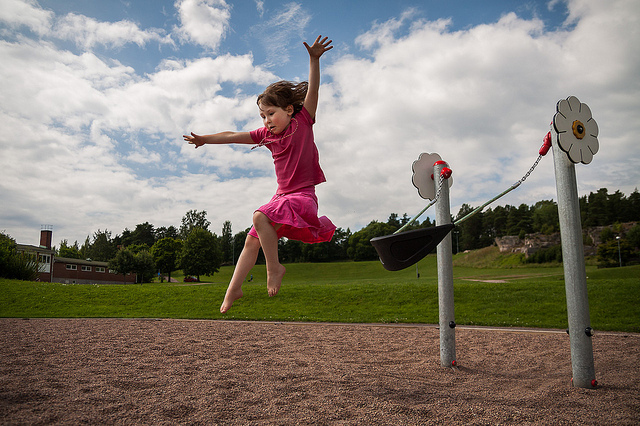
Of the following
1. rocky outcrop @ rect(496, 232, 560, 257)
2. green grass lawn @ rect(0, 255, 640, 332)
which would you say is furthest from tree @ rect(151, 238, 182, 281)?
rocky outcrop @ rect(496, 232, 560, 257)

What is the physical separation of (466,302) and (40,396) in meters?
14.0

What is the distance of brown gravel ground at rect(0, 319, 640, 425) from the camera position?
4.22 m

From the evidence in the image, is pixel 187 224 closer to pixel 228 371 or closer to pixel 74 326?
pixel 74 326

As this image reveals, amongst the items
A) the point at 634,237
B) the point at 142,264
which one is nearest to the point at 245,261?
the point at 142,264

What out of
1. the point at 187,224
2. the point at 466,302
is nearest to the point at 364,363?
the point at 466,302

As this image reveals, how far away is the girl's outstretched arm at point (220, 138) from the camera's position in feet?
10.5

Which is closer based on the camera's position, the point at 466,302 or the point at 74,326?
the point at 74,326

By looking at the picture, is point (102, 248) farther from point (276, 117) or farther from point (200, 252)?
point (276, 117)

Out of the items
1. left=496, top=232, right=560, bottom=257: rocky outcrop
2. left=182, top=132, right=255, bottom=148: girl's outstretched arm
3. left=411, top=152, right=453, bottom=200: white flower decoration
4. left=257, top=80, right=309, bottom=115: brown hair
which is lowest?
left=182, top=132, right=255, bottom=148: girl's outstretched arm

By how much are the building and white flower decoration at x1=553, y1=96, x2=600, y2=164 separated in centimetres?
4862

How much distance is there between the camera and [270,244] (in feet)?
8.89

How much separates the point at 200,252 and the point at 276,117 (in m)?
34.9

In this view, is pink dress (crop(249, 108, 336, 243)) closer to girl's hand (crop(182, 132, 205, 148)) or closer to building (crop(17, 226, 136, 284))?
girl's hand (crop(182, 132, 205, 148))

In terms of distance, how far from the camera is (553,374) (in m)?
6.37
